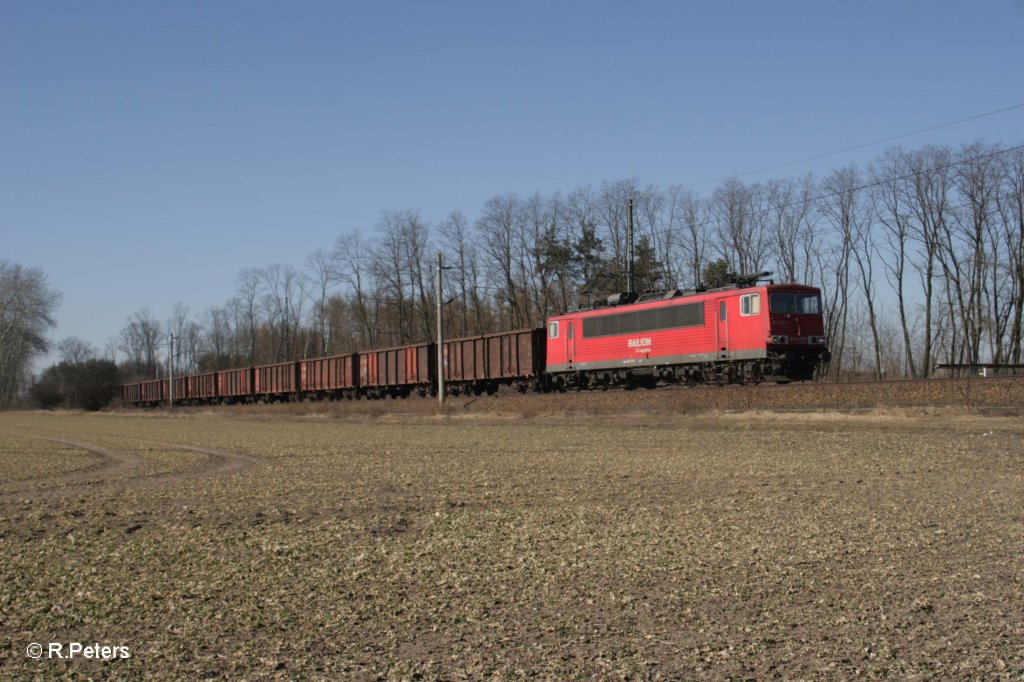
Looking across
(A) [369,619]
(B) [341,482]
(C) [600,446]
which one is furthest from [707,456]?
(A) [369,619]

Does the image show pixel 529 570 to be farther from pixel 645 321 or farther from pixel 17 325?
pixel 17 325

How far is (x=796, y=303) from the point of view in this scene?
30906 mm

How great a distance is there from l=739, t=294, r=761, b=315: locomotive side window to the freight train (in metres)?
0.04

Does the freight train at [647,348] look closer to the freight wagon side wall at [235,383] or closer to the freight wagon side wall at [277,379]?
the freight wagon side wall at [277,379]

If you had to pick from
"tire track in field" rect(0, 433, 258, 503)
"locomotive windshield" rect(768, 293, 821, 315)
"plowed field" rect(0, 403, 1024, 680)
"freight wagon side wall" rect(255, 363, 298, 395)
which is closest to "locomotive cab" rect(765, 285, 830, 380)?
"locomotive windshield" rect(768, 293, 821, 315)

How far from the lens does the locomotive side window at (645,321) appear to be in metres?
32.8

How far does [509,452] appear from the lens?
19984mm

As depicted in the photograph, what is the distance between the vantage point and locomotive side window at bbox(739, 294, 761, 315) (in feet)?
99.8

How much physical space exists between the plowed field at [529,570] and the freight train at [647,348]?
13797mm

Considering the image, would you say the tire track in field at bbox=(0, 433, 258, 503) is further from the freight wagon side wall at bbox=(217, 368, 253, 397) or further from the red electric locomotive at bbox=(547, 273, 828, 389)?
the freight wagon side wall at bbox=(217, 368, 253, 397)

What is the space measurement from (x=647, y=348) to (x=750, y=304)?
16.7ft

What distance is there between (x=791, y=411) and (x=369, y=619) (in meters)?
22.4

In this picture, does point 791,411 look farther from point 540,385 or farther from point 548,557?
point 548,557

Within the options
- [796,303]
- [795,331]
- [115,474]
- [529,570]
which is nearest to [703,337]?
[795,331]
